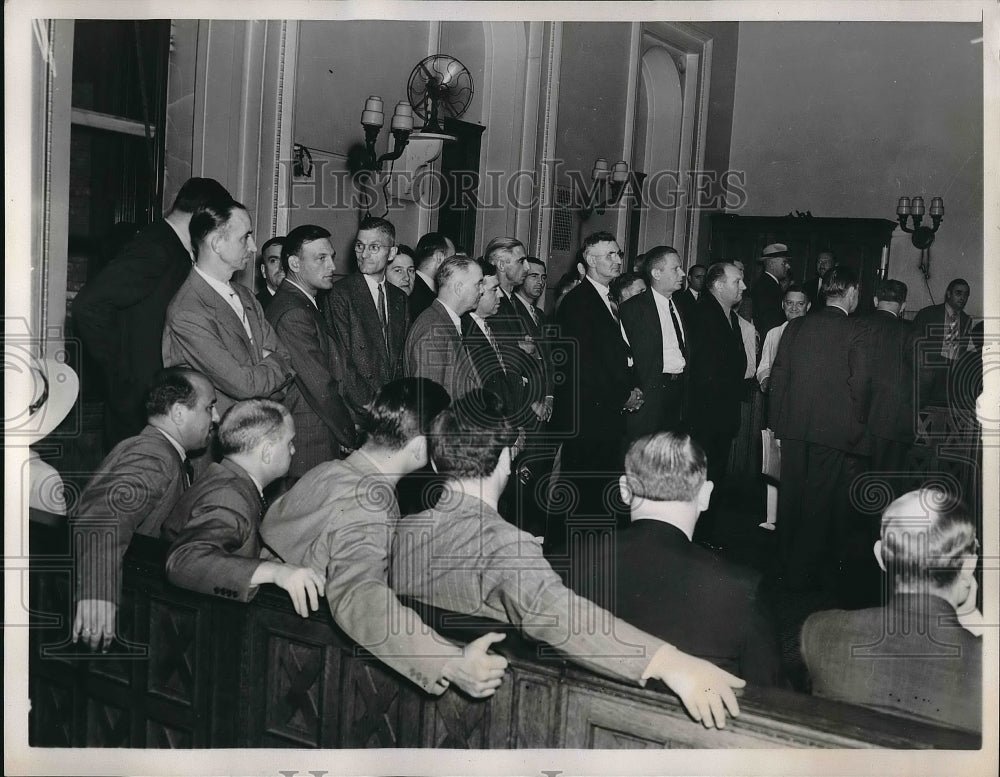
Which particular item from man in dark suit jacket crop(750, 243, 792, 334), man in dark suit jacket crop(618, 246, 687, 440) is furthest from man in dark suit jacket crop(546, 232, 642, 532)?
man in dark suit jacket crop(750, 243, 792, 334)

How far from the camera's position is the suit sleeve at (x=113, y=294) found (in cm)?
314

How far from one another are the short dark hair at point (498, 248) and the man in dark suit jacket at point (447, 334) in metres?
0.51

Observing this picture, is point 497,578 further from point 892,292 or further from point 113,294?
point 892,292

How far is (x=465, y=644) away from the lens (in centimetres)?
233

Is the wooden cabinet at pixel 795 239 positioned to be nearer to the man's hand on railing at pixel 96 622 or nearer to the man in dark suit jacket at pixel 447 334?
the man in dark suit jacket at pixel 447 334

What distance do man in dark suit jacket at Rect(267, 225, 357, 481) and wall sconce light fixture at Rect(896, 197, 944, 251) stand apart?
240 centimetres

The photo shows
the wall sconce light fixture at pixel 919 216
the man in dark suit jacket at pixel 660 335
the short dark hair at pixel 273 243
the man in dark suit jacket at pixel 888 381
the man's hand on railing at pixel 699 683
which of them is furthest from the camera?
the man in dark suit jacket at pixel 660 335

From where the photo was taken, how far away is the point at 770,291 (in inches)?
232

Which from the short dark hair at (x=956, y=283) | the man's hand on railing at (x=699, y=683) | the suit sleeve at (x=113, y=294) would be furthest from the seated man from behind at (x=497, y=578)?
the short dark hair at (x=956, y=283)

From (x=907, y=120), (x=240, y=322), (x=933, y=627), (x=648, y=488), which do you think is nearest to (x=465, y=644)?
(x=648, y=488)

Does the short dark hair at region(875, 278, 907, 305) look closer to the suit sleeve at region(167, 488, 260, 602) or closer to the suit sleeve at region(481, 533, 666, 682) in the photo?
the suit sleeve at region(481, 533, 666, 682)

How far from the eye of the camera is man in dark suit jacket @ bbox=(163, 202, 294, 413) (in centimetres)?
323

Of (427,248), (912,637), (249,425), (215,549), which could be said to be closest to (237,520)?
(215,549)

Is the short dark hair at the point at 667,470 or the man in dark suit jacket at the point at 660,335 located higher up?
the man in dark suit jacket at the point at 660,335
